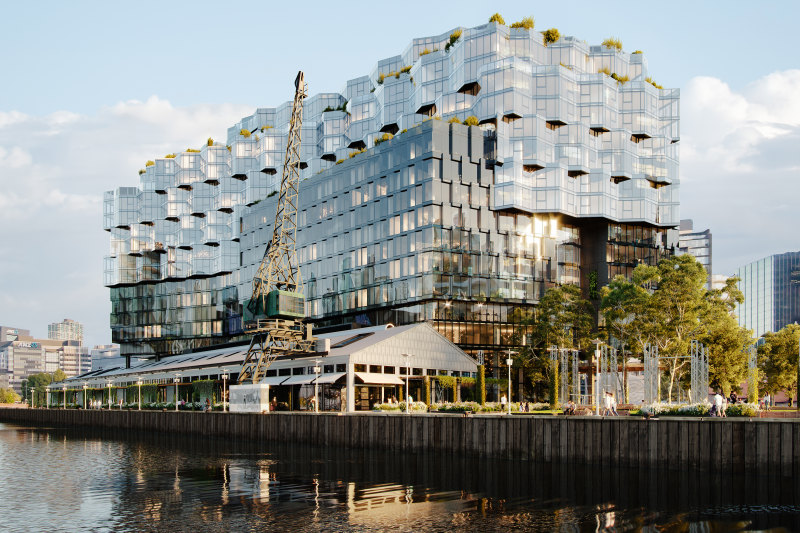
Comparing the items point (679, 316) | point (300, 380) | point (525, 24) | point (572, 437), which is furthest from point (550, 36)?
point (572, 437)

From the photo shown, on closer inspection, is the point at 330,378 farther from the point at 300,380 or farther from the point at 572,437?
the point at 572,437

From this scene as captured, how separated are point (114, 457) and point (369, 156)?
69.7 metres

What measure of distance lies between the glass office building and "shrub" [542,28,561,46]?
1189 mm

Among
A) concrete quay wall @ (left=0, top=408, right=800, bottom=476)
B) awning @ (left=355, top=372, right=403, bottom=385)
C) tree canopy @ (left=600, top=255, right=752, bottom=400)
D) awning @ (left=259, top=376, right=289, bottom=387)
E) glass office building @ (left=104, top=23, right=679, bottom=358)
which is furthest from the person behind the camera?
glass office building @ (left=104, top=23, right=679, bottom=358)

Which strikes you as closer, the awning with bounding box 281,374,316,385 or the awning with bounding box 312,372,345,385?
the awning with bounding box 312,372,345,385

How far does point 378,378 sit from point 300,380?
1024cm

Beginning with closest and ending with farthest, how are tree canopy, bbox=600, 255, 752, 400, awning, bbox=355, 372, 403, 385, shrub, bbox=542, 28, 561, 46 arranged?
tree canopy, bbox=600, 255, 752, 400 < awning, bbox=355, 372, 403, 385 < shrub, bbox=542, 28, 561, 46

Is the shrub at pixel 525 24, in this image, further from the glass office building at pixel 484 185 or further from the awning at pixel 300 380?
the awning at pixel 300 380

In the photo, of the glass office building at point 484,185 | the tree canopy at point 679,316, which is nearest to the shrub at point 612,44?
the glass office building at point 484,185

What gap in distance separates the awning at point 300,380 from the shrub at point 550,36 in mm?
68602

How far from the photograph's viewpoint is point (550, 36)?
128250mm

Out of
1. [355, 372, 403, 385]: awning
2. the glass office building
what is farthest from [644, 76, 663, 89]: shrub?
[355, 372, 403, 385]: awning

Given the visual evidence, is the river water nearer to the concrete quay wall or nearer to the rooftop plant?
the concrete quay wall

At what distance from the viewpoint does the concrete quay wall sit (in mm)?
41375
